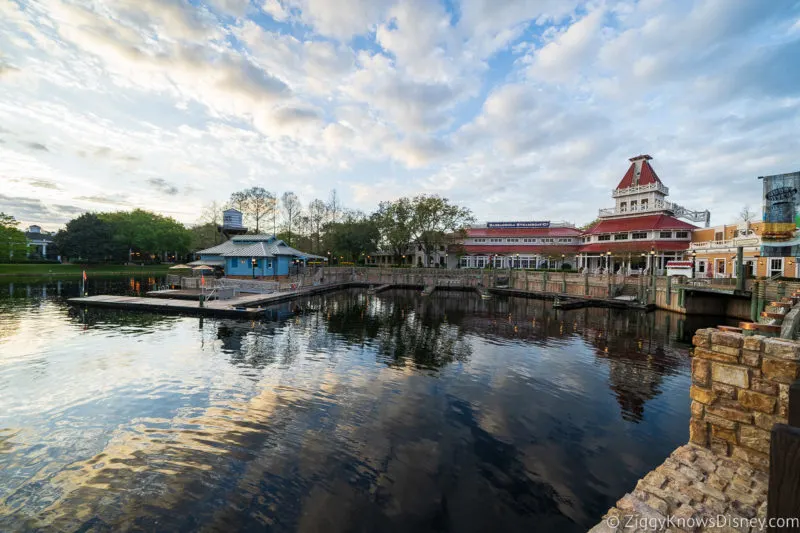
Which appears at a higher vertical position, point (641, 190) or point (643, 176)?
point (643, 176)

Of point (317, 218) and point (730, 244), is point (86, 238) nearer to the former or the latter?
point (317, 218)

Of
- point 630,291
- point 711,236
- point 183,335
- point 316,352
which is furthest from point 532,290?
point 183,335

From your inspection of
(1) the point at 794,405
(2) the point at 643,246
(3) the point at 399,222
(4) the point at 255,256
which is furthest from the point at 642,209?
(1) the point at 794,405

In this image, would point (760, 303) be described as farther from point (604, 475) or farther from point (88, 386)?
point (88, 386)

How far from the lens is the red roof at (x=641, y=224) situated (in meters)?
47.2

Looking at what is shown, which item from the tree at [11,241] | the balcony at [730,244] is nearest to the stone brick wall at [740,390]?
the balcony at [730,244]

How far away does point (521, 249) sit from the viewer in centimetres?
6575

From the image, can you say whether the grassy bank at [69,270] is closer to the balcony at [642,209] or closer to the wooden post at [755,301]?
the wooden post at [755,301]

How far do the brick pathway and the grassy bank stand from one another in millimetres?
78765

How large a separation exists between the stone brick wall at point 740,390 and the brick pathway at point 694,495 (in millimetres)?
329

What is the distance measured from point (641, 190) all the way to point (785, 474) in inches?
2473

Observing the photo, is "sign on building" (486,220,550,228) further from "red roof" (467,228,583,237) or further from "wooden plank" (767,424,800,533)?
"wooden plank" (767,424,800,533)

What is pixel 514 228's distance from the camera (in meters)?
70.2

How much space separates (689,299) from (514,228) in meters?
40.2
